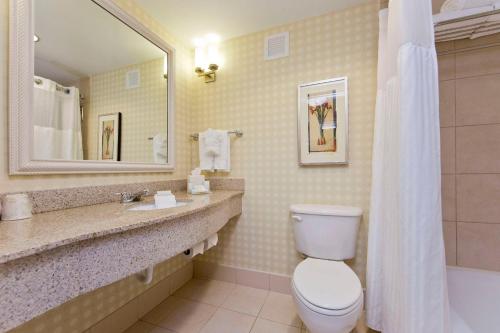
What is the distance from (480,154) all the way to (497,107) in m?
0.28

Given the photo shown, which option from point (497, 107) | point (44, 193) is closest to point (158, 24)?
point (44, 193)

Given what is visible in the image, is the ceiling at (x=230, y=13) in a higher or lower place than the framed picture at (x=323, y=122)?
higher

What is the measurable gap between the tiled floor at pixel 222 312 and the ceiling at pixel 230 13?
210 cm

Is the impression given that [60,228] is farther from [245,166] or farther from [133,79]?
[245,166]

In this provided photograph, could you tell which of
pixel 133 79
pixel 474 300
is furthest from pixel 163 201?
pixel 474 300

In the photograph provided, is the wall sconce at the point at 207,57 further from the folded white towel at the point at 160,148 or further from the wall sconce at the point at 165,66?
the folded white towel at the point at 160,148

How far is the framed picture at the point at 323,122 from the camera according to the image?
154 centimetres

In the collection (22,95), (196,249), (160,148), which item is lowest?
(196,249)

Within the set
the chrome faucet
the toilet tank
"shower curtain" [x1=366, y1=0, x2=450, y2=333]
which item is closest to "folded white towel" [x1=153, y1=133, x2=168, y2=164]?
the chrome faucet

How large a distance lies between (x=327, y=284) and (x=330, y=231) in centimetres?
37

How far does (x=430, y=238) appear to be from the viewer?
0.84 m

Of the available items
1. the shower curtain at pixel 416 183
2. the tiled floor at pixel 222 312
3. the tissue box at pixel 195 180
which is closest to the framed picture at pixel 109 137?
the tissue box at pixel 195 180

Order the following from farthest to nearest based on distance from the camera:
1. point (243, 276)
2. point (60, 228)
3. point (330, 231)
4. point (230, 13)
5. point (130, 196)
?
point (243, 276)
point (230, 13)
point (330, 231)
point (130, 196)
point (60, 228)

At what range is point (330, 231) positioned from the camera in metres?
1.39
